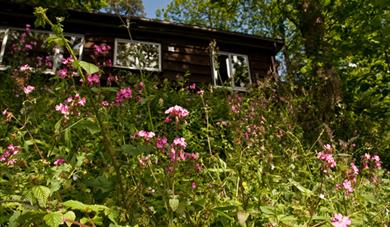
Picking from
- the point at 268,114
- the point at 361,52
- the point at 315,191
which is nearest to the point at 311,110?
the point at 268,114

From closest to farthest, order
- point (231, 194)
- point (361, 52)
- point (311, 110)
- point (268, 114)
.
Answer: point (231, 194)
point (268, 114)
point (311, 110)
point (361, 52)

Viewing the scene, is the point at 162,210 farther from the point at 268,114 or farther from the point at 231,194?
the point at 268,114

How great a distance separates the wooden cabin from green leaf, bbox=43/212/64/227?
8.64 meters

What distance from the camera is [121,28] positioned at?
10844 millimetres

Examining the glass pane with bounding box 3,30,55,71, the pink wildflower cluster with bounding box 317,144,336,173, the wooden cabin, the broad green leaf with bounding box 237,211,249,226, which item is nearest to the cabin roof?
the wooden cabin

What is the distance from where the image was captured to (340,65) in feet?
29.9

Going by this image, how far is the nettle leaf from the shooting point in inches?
54.7

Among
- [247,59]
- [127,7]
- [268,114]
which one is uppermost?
[247,59]

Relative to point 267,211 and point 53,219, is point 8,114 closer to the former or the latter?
point 53,219

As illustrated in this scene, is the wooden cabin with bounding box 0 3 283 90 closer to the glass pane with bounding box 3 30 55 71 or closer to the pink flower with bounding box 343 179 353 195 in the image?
the glass pane with bounding box 3 30 55 71

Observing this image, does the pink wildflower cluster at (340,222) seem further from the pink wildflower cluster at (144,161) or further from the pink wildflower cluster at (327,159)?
the pink wildflower cluster at (144,161)

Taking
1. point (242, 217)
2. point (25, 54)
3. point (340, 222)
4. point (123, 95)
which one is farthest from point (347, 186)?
point (25, 54)

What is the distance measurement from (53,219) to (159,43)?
10192 mm

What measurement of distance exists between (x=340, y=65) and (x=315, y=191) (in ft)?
25.8
